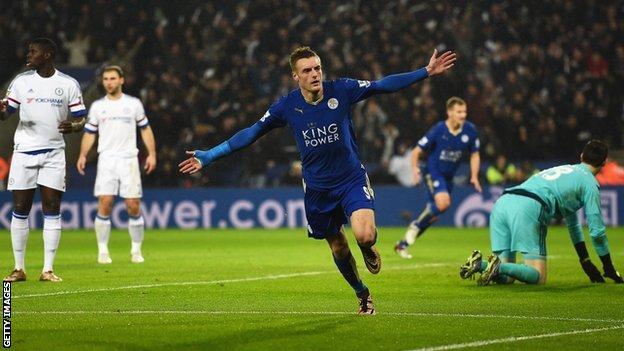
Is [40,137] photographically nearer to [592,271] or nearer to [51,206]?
[51,206]

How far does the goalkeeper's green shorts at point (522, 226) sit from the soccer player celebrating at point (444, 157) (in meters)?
4.82

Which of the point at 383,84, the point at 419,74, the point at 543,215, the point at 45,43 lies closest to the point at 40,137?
the point at 45,43

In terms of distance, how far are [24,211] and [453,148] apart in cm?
687

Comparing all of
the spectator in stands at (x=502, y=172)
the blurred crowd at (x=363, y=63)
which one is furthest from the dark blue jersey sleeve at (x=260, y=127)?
the spectator in stands at (x=502, y=172)

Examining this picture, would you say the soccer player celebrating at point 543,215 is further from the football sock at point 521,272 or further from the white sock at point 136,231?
the white sock at point 136,231

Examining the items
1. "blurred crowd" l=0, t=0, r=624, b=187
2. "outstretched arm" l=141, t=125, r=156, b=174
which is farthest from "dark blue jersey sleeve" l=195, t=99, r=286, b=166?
"blurred crowd" l=0, t=0, r=624, b=187

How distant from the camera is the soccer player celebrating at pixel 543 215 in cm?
1130

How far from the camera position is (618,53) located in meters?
26.5

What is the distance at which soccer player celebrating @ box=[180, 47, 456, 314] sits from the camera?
8906 millimetres

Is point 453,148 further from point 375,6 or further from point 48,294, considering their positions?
point 375,6

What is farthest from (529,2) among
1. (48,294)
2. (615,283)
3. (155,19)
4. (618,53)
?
(48,294)

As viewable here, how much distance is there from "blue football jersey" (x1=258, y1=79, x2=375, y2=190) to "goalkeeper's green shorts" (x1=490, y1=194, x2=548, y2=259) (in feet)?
9.86

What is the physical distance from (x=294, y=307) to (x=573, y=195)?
3.35 m

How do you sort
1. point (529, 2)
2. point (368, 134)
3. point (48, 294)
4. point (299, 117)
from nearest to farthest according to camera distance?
point (299, 117)
point (48, 294)
point (368, 134)
point (529, 2)
